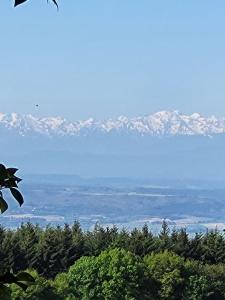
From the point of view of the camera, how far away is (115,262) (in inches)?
1412

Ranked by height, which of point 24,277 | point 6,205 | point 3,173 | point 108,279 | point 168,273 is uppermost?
point 3,173

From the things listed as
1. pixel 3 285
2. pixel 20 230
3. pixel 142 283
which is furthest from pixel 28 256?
pixel 3 285

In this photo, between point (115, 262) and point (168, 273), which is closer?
point (115, 262)

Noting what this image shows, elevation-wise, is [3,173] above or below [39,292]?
above

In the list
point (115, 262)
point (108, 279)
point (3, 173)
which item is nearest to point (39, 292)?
point (108, 279)

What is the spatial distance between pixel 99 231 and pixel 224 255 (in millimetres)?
6330

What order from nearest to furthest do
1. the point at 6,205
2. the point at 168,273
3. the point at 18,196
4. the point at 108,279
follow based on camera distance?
the point at 18,196, the point at 6,205, the point at 108,279, the point at 168,273

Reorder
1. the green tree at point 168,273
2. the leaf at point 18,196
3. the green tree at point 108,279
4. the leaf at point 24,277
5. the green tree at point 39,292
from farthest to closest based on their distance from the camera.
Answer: the green tree at point 168,273 → the green tree at point 108,279 → the green tree at point 39,292 → the leaf at point 18,196 → the leaf at point 24,277

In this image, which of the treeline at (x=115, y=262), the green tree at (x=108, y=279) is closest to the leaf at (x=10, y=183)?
the treeline at (x=115, y=262)

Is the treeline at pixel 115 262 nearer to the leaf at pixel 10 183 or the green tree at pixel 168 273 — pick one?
the green tree at pixel 168 273

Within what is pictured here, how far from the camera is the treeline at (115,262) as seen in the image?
3541cm

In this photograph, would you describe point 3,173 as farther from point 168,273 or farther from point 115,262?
point 168,273

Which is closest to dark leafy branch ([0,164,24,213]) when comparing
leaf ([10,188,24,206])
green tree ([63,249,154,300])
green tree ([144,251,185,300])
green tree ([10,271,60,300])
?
leaf ([10,188,24,206])

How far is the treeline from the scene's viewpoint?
116ft
